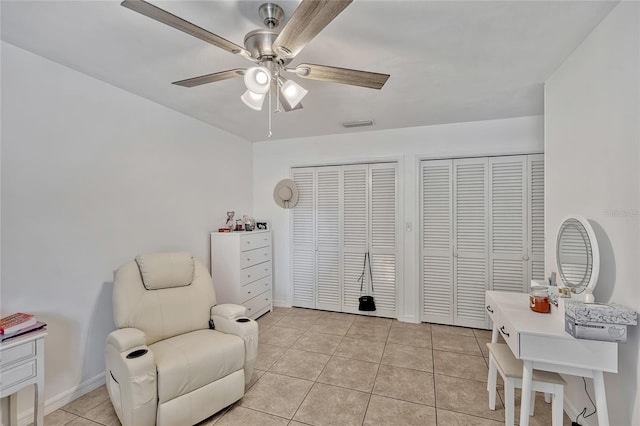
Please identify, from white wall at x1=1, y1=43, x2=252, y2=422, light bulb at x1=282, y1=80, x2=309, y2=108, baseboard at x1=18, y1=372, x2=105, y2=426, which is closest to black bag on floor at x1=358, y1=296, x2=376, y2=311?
white wall at x1=1, y1=43, x2=252, y2=422

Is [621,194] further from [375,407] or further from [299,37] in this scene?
[375,407]

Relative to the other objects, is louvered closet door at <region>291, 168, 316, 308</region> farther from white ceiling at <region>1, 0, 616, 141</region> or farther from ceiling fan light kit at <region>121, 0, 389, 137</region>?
ceiling fan light kit at <region>121, 0, 389, 137</region>

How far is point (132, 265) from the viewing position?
220cm

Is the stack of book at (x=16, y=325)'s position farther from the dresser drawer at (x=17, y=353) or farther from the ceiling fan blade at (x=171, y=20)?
the ceiling fan blade at (x=171, y=20)

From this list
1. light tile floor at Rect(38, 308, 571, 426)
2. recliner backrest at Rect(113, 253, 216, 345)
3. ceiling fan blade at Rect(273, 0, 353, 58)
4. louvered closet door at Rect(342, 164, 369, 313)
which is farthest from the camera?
louvered closet door at Rect(342, 164, 369, 313)

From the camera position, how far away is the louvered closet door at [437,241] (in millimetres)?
3545

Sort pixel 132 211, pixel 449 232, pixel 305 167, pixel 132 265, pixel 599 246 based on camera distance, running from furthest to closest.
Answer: pixel 305 167 < pixel 449 232 < pixel 132 211 < pixel 132 265 < pixel 599 246

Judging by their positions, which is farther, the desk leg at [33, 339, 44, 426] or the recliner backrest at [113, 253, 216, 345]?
the recliner backrest at [113, 253, 216, 345]

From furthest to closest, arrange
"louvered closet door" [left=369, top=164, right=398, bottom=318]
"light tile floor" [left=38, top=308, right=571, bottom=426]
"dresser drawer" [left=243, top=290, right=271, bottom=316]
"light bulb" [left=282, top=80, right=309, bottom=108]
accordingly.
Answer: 1. "louvered closet door" [left=369, top=164, right=398, bottom=318]
2. "dresser drawer" [left=243, top=290, right=271, bottom=316]
3. "light tile floor" [left=38, top=308, right=571, bottom=426]
4. "light bulb" [left=282, top=80, right=309, bottom=108]

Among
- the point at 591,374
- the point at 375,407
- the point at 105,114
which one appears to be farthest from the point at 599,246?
the point at 105,114

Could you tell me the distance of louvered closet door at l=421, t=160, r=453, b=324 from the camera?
3.54 m

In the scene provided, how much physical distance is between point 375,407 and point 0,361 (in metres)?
2.23

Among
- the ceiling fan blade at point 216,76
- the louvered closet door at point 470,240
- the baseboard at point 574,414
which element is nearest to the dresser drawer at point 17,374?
the ceiling fan blade at point 216,76

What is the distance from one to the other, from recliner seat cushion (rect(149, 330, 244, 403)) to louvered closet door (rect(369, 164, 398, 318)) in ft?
7.25
